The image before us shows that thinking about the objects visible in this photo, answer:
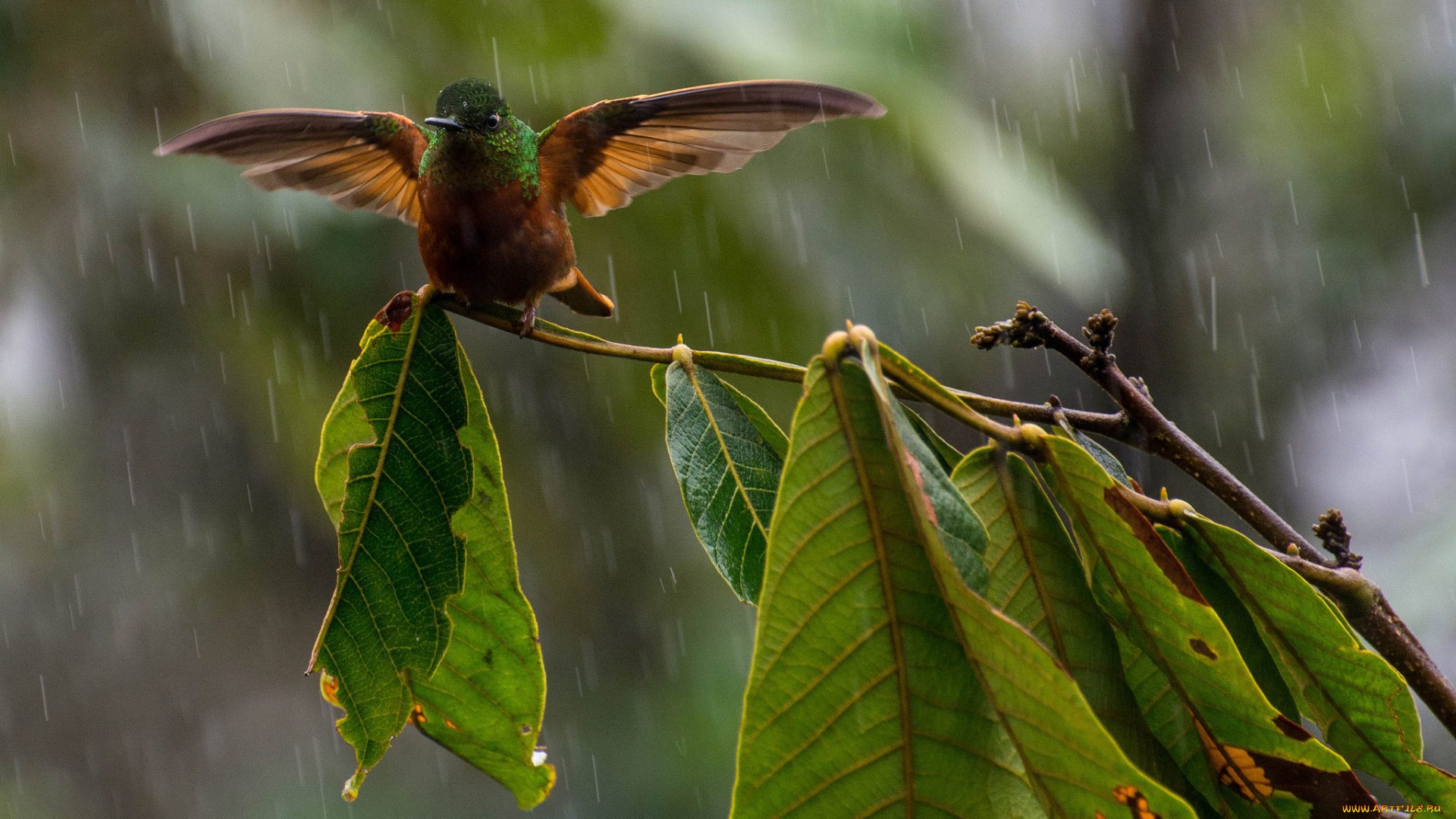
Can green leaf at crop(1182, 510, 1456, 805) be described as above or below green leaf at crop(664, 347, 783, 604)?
below

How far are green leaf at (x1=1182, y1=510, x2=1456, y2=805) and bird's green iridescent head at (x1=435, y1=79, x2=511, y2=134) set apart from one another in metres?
0.94

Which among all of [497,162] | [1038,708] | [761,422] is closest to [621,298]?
[497,162]

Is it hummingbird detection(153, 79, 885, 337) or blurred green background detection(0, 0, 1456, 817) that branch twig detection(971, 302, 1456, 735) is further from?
blurred green background detection(0, 0, 1456, 817)

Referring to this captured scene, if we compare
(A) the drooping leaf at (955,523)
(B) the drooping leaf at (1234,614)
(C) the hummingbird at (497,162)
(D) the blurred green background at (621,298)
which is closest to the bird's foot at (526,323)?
(C) the hummingbird at (497,162)

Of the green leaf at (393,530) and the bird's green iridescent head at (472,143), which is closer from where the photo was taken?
the green leaf at (393,530)

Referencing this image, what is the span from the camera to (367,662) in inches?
35.2

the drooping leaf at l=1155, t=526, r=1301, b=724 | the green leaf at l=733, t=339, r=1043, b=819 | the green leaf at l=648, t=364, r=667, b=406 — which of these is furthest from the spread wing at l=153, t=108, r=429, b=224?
the drooping leaf at l=1155, t=526, r=1301, b=724

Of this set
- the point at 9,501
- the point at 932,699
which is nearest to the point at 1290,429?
the point at 932,699

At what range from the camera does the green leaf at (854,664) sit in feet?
1.87

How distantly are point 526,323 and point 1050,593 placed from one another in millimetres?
641

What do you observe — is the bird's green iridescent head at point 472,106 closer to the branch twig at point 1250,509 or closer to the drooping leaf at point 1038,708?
the branch twig at point 1250,509

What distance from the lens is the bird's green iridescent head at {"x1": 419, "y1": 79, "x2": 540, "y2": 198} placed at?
4.20 feet

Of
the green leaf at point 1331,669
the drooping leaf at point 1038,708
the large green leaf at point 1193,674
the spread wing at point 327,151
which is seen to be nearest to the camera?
the drooping leaf at point 1038,708

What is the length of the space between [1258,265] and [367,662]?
5.87m
